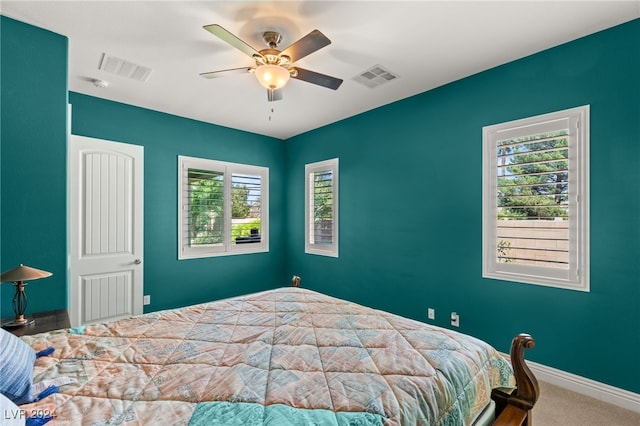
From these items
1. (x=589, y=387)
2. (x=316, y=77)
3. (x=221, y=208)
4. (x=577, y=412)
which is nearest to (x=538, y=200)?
(x=589, y=387)

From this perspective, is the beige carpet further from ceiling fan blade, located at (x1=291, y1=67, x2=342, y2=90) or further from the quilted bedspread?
ceiling fan blade, located at (x1=291, y1=67, x2=342, y2=90)

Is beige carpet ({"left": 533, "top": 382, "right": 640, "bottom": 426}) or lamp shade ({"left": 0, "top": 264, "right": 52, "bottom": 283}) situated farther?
beige carpet ({"left": 533, "top": 382, "right": 640, "bottom": 426})

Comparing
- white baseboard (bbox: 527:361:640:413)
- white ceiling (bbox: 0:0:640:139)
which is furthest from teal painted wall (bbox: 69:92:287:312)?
white baseboard (bbox: 527:361:640:413)

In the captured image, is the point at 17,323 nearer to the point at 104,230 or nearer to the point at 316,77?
the point at 104,230

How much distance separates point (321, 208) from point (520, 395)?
11.8 feet

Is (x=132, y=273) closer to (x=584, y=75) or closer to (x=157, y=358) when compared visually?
(x=157, y=358)

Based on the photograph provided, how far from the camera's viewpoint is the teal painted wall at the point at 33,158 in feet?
6.81

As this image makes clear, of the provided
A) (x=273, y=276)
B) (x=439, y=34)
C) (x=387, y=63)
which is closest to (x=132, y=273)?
(x=273, y=276)

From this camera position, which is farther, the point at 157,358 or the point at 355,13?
the point at 355,13

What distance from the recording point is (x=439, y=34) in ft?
7.62

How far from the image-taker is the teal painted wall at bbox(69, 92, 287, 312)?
3564 millimetres

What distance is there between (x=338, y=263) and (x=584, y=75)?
10.7 ft

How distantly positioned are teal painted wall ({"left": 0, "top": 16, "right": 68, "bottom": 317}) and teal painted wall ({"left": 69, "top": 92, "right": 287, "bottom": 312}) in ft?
4.15

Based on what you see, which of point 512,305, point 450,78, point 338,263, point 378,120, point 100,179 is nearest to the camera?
point 512,305
